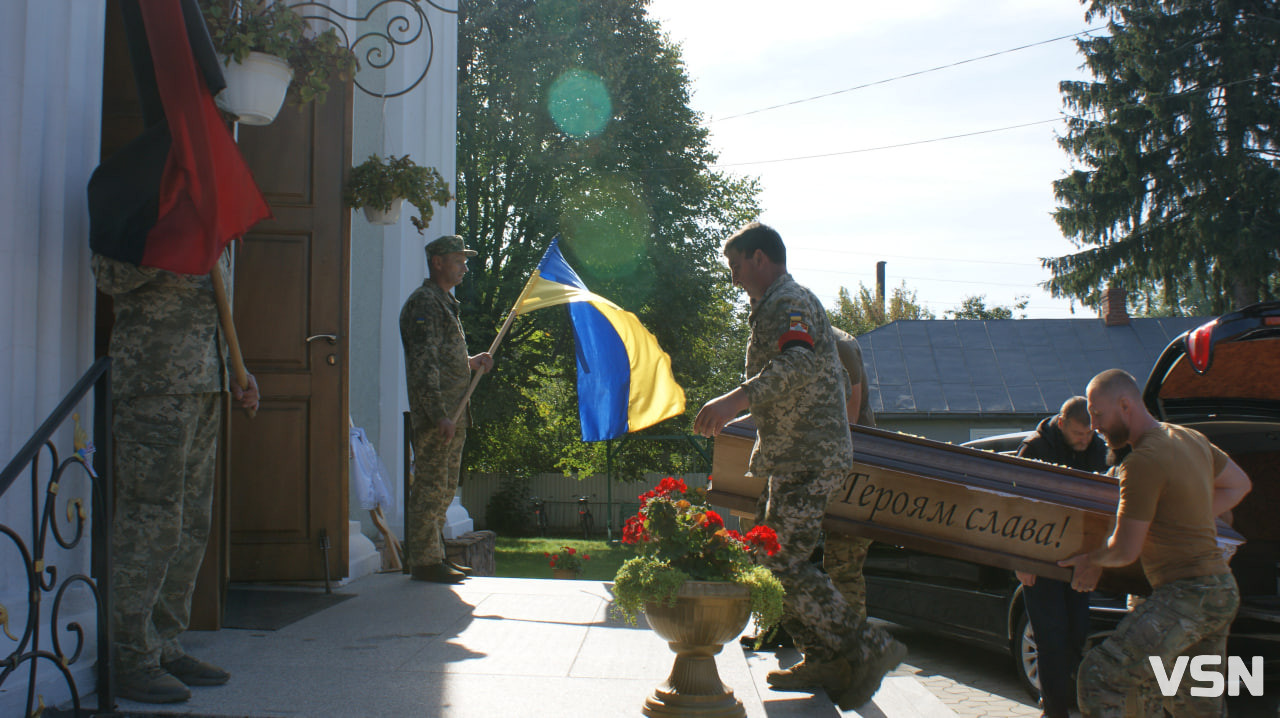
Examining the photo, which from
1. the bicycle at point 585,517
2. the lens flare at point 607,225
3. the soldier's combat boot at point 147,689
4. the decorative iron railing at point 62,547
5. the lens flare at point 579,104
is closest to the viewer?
the decorative iron railing at point 62,547

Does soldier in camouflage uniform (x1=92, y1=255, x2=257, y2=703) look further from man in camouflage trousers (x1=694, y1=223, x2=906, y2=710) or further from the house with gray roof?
the house with gray roof

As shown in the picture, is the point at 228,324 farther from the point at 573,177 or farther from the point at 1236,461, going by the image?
the point at 573,177

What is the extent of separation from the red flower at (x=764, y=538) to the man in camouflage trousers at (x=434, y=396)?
3.18 m

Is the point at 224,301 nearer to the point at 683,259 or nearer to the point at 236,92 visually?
the point at 236,92

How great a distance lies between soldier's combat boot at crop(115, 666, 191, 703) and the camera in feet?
12.0

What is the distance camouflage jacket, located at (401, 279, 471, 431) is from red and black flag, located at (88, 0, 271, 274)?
9.08 feet

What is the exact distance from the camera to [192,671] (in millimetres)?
3920

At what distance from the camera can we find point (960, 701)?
20.5 ft

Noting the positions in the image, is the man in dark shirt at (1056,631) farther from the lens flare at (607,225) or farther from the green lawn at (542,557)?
the lens flare at (607,225)

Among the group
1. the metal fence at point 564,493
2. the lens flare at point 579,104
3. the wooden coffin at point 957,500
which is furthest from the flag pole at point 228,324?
the metal fence at point 564,493

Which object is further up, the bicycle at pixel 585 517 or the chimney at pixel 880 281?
the chimney at pixel 880 281

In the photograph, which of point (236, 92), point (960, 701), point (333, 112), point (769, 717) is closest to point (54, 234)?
point (236, 92)

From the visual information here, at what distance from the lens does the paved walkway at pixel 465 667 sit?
12.6 feet

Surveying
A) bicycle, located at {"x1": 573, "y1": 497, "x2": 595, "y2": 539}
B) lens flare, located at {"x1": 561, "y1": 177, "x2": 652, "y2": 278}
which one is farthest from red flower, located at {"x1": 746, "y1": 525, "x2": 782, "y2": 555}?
bicycle, located at {"x1": 573, "y1": 497, "x2": 595, "y2": 539}
